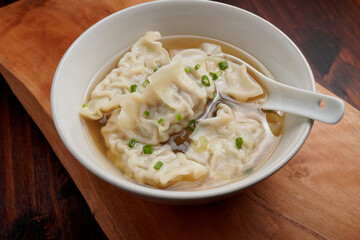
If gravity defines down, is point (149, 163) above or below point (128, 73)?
below

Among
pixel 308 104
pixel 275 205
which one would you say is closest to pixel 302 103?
pixel 308 104

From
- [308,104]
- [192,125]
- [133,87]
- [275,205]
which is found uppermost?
[308,104]

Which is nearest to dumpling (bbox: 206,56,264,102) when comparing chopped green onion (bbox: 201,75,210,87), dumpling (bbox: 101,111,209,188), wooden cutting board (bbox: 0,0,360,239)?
chopped green onion (bbox: 201,75,210,87)

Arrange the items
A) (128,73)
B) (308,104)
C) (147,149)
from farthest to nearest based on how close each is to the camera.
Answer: (128,73), (147,149), (308,104)

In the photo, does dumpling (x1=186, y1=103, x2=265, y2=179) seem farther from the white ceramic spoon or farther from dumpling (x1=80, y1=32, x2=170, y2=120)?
dumpling (x1=80, y1=32, x2=170, y2=120)

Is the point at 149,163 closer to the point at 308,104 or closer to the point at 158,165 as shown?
the point at 158,165

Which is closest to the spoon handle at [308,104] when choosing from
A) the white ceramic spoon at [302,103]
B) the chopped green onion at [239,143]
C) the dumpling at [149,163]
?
the white ceramic spoon at [302,103]

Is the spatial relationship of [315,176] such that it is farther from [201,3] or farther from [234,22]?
[201,3]

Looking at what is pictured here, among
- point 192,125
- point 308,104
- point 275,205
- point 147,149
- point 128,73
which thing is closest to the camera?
point 308,104
